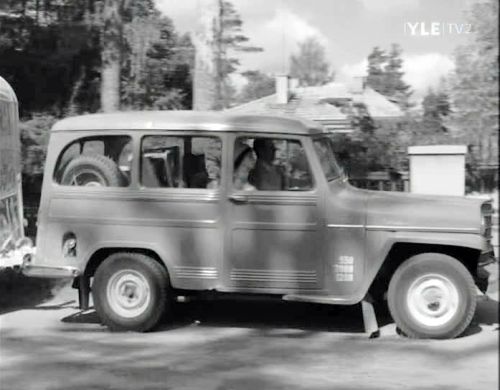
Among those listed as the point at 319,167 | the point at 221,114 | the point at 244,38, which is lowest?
the point at 319,167

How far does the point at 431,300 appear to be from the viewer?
660 centimetres

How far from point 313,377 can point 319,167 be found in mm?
2124

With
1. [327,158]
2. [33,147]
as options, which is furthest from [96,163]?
[33,147]

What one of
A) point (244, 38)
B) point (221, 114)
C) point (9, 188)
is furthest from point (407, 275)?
point (244, 38)

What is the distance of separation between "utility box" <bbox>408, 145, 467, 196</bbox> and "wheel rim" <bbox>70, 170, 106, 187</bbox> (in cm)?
425

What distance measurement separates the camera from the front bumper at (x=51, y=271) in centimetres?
706

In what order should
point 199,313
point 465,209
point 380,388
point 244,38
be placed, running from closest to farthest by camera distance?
point 380,388 → point 465,209 → point 199,313 → point 244,38

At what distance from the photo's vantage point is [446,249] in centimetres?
675

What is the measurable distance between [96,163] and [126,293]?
1301 mm

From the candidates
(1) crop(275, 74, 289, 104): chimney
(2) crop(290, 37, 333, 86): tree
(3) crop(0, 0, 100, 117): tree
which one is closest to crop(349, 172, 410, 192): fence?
(3) crop(0, 0, 100, 117): tree

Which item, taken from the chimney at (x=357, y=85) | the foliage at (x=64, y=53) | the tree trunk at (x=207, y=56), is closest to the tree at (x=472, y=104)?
the chimney at (x=357, y=85)

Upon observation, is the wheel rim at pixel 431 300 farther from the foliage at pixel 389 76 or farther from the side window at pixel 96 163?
the foliage at pixel 389 76

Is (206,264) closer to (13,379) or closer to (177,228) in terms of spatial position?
(177,228)

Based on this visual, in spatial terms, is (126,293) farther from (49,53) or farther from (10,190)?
(49,53)
